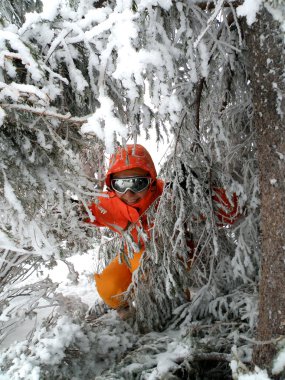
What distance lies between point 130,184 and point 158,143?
147 centimetres

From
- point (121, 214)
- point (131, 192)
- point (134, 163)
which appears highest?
point (134, 163)

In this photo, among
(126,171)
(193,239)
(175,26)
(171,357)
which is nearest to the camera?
(175,26)

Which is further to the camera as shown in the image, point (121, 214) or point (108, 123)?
point (121, 214)

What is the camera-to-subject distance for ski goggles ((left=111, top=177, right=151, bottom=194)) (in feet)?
12.3

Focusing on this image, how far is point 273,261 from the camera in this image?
1964 millimetres

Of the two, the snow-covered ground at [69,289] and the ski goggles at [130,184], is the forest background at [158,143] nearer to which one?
the ski goggles at [130,184]

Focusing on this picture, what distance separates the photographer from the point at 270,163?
6.34 ft

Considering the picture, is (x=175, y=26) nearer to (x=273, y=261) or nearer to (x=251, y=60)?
(x=251, y=60)

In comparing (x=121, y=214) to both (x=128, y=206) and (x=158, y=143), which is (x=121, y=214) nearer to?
(x=128, y=206)

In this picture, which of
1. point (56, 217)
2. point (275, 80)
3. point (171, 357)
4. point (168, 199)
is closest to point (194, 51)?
point (275, 80)

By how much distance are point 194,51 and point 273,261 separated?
50.2 inches

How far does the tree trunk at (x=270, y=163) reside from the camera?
182 centimetres

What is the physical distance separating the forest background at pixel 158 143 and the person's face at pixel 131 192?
0.56 metres

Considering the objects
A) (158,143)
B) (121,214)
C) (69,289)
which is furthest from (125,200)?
(69,289)
